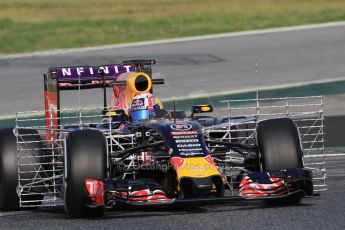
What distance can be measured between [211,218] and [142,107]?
2.98 meters

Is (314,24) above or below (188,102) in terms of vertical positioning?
above

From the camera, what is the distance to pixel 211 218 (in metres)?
9.71

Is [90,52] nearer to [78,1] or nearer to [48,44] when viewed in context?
[48,44]

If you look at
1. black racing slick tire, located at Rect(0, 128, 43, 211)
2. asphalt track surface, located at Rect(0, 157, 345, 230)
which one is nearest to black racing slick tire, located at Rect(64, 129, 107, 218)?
asphalt track surface, located at Rect(0, 157, 345, 230)

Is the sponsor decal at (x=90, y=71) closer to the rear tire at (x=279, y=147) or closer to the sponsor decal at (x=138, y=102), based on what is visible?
the sponsor decal at (x=138, y=102)

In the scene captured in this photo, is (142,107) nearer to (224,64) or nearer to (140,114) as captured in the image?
(140,114)

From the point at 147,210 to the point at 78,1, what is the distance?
1106 inches

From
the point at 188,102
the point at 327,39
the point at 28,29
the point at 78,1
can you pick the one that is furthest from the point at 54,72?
the point at 78,1

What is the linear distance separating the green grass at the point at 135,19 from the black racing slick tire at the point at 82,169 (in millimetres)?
19023

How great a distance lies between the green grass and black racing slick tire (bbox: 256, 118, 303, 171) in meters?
18.8

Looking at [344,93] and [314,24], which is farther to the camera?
[314,24]

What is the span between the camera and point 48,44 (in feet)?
97.1

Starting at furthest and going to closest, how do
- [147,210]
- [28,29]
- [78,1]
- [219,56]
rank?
[78,1], [28,29], [219,56], [147,210]

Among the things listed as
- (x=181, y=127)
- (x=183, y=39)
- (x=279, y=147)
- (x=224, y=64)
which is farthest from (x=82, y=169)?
(x=183, y=39)
